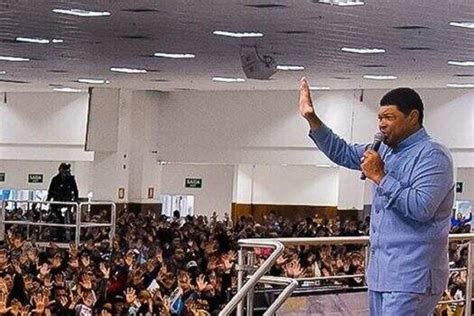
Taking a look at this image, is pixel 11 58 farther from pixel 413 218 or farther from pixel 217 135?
pixel 413 218

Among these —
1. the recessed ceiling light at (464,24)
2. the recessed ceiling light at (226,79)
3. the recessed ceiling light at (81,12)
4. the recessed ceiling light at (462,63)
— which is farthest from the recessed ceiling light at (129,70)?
the recessed ceiling light at (464,24)

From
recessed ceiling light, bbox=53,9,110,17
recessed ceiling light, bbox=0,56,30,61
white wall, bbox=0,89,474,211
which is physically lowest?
white wall, bbox=0,89,474,211

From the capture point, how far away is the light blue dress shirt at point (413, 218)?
496cm

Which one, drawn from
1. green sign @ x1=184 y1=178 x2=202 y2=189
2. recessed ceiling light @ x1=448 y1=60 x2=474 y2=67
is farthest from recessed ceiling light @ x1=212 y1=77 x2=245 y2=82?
green sign @ x1=184 y1=178 x2=202 y2=189

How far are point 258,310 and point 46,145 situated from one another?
25.2 metres

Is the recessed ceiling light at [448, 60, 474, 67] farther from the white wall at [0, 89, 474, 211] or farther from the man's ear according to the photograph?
the man's ear

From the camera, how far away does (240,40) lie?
18094 mm

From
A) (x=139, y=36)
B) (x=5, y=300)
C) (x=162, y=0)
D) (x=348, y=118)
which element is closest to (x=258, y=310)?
(x=5, y=300)

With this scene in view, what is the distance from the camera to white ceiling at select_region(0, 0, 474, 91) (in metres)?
14.4

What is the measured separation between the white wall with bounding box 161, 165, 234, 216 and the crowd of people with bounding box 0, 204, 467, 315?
12.0 m

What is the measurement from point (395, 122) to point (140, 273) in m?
9.69

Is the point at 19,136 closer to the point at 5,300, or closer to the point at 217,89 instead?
the point at 217,89

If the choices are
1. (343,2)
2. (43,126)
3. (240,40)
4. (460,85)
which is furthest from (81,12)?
(43,126)

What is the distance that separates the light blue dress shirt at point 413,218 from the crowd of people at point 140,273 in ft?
12.8
